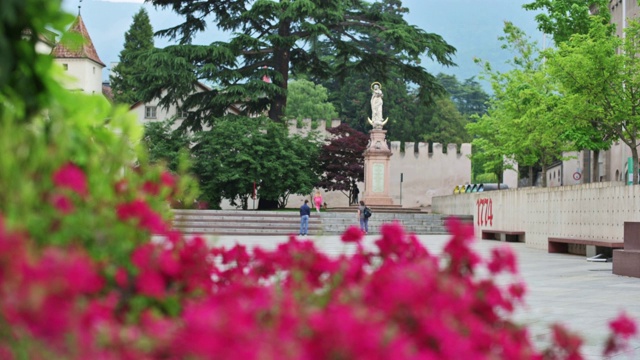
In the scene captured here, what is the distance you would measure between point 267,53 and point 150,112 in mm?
21727

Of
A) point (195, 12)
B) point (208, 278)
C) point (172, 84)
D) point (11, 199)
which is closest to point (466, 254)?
point (208, 278)

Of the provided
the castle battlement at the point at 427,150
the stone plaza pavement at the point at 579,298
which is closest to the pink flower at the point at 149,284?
the stone plaza pavement at the point at 579,298

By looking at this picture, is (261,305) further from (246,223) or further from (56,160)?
(246,223)

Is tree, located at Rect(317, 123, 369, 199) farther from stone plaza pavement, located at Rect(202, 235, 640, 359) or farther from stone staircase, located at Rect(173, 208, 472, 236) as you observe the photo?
stone plaza pavement, located at Rect(202, 235, 640, 359)

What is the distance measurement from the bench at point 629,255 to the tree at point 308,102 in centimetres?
5838

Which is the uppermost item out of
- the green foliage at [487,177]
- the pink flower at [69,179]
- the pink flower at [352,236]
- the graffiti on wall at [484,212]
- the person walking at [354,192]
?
the green foliage at [487,177]

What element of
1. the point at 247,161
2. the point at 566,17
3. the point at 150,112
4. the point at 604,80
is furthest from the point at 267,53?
the point at 150,112

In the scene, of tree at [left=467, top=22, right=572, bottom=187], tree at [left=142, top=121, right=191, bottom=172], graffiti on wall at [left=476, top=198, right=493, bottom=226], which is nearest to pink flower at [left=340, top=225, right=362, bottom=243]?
graffiti on wall at [left=476, top=198, right=493, bottom=226]

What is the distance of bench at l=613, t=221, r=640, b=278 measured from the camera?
15984 millimetres

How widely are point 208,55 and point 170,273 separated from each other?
38.1m

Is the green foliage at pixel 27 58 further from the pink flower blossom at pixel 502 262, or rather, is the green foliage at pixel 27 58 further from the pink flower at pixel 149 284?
the pink flower blossom at pixel 502 262

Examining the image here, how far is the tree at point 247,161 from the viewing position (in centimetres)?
4312

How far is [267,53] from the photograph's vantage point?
4372cm

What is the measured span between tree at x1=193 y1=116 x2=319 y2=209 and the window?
62.9 ft
